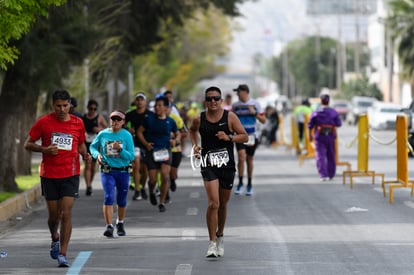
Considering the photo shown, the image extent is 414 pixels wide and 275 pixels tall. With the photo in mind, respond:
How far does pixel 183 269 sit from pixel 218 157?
1494mm

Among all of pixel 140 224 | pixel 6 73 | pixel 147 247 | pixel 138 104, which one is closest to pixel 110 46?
pixel 6 73

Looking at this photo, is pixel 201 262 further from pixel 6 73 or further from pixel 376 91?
pixel 376 91

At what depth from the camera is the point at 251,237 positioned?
15008mm

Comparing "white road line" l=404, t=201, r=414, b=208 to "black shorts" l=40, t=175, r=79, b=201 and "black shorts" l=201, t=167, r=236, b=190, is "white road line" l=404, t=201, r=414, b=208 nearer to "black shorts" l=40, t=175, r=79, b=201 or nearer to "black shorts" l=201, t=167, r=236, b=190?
"black shorts" l=201, t=167, r=236, b=190

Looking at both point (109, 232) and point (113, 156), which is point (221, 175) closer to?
point (113, 156)

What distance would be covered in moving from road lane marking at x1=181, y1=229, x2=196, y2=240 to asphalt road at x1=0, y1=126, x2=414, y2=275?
25 mm

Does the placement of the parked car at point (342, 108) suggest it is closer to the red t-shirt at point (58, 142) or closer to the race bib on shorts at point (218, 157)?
the race bib on shorts at point (218, 157)

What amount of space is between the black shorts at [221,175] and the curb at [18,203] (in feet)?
20.4

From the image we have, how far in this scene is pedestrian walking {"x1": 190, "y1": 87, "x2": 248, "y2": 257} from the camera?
1317 centimetres

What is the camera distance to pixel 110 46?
128 ft

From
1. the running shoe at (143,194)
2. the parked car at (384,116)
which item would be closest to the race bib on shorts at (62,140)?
the running shoe at (143,194)

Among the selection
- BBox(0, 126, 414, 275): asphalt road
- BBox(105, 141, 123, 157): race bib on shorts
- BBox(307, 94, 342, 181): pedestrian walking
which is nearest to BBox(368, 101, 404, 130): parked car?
BBox(307, 94, 342, 181): pedestrian walking

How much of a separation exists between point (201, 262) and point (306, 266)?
1124 mm

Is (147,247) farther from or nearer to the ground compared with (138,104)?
nearer to the ground
